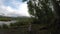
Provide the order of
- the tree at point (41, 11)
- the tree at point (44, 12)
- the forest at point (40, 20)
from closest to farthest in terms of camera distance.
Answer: the forest at point (40, 20), the tree at point (44, 12), the tree at point (41, 11)

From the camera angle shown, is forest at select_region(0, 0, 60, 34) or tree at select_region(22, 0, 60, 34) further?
tree at select_region(22, 0, 60, 34)

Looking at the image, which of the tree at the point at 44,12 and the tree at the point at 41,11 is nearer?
the tree at the point at 44,12

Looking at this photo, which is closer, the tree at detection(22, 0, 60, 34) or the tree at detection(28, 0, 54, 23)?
the tree at detection(22, 0, 60, 34)

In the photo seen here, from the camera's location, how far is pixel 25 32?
19062 millimetres

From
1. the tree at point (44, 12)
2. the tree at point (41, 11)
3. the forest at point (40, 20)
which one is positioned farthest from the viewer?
the tree at point (41, 11)

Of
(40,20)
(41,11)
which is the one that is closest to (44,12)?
(41,11)

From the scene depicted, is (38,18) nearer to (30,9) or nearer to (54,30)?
(30,9)

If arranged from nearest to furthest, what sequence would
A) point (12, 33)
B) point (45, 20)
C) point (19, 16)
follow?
1. point (12, 33)
2. point (45, 20)
3. point (19, 16)

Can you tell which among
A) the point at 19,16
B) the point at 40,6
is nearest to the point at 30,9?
the point at 40,6

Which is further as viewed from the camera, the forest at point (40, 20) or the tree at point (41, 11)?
the tree at point (41, 11)

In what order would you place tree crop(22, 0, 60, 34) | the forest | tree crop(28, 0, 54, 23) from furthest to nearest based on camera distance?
1. tree crop(28, 0, 54, 23)
2. tree crop(22, 0, 60, 34)
3. the forest

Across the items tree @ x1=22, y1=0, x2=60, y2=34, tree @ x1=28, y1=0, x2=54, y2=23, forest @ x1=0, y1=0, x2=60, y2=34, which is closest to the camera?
forest @ x1=0, y1=0, x2=60, y2=34

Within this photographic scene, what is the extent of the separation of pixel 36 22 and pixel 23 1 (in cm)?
368

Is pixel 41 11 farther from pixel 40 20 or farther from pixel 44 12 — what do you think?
pixel 40 20
